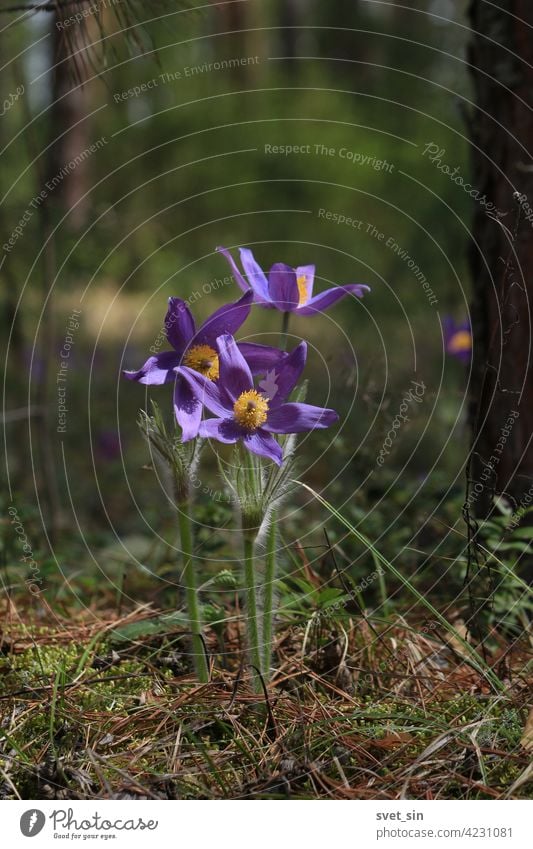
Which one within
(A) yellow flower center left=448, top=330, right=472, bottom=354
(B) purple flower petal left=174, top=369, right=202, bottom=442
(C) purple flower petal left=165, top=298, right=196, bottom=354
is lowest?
(B) purple flower petal left=174, top=369, right=202, bottom=442

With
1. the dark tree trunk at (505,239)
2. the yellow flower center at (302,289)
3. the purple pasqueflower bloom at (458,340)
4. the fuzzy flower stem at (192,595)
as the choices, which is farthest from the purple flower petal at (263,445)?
the purple pasqueflower bloom at (458,340)

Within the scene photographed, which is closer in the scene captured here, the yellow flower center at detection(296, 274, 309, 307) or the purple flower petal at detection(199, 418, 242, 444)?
the purple flower petal at detection(199, 418, 242, 444)

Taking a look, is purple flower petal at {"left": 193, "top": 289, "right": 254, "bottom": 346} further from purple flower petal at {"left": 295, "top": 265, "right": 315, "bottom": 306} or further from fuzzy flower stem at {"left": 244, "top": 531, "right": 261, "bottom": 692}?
fuzzy flower stem at {"left": 244, "top": 531, "right": 261, "bottom": 692}

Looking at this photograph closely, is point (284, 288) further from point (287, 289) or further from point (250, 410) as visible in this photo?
point (250, 410)

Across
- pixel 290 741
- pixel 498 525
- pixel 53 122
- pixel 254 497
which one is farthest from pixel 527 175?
pixel 53 122

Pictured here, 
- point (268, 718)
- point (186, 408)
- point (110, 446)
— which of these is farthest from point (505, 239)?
point (110, 446)

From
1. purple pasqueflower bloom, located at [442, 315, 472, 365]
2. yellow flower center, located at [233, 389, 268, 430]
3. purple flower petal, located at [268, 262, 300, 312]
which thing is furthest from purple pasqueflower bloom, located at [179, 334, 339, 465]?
purple pasqueflower bloom, located at [442, 315, 472, 365]

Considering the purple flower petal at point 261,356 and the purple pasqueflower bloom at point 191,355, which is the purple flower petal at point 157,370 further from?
the purple flower petal at point 261,356
